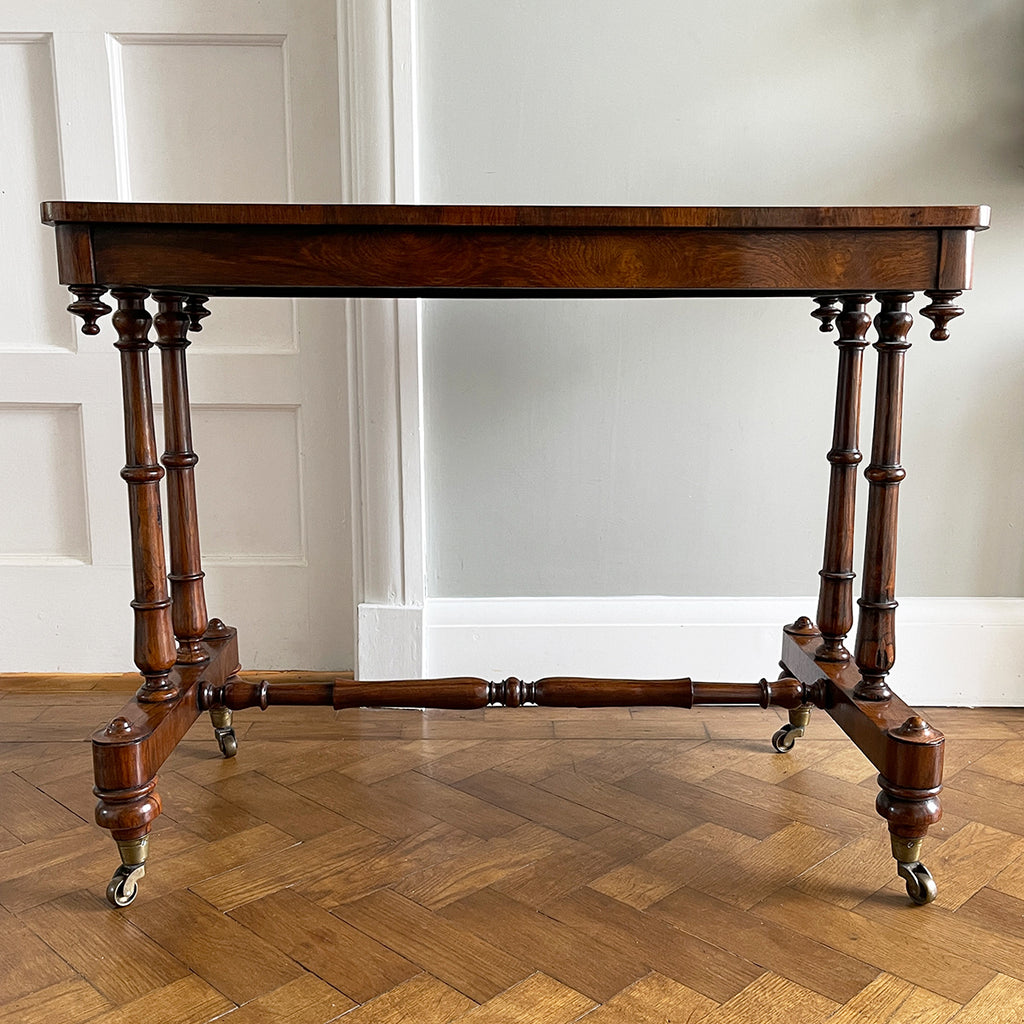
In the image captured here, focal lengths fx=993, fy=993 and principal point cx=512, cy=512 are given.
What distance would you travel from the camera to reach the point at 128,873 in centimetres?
132

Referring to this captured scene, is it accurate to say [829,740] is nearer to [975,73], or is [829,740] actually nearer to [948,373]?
[948,373]

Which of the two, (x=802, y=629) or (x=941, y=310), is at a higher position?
(x=941, y=310)

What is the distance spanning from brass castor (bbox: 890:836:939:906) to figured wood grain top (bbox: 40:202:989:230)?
2.68 ft

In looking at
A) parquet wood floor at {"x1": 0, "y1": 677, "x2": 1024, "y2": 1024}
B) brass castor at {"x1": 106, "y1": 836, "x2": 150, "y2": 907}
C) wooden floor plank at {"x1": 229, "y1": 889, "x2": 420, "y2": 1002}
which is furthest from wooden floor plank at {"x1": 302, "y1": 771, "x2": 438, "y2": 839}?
brass castor at {"x1": 106, "y1": 836, "x2": 150, "y2": 907}

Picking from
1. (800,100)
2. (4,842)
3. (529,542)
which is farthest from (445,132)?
(4,842)

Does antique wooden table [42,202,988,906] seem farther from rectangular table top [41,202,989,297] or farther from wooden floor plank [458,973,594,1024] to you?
wooden floor plank [458,973,594,1024]

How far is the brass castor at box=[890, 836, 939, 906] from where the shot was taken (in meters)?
1.30

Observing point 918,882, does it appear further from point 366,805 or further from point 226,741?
point 226,741

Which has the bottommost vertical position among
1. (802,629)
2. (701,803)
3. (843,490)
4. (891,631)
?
(701,803)

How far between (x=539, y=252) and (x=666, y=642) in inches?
41.0

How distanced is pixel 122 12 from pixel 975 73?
1.72 metres

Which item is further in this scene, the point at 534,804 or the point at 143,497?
the point at 534,804

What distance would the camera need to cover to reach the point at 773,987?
112 centimetres

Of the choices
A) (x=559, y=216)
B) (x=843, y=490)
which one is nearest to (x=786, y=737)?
(x=843, y=490)
